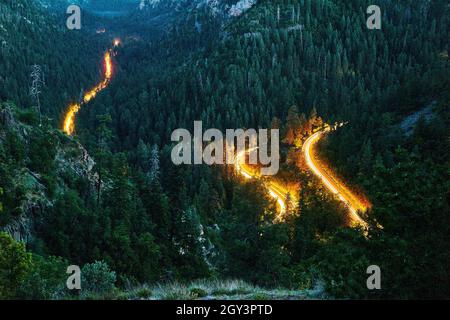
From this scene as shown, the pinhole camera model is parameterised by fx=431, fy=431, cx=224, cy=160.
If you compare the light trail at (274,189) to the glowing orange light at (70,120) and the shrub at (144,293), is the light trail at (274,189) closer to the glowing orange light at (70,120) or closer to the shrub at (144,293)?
the shrub at (144,293)

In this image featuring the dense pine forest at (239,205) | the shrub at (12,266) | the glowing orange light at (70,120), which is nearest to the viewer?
→ the dense pine forest at (239,205)

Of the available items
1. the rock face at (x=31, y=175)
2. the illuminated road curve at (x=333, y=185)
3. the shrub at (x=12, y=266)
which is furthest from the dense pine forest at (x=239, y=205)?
the illuminated road curve at (x=333, y=185)

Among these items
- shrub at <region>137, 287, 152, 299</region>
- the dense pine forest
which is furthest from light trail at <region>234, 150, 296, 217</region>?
shrub at <region>137, 287, 152, 299</region>

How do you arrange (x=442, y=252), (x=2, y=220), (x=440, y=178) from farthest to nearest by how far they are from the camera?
1. (x=2, y=220)
2. (x=440, y=178)
3. (x=442, y=252)

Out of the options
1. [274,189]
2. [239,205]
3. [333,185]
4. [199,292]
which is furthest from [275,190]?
[199,292]

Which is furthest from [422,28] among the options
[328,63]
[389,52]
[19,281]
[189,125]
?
[19,281]

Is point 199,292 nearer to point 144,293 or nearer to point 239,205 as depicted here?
point 144,293
